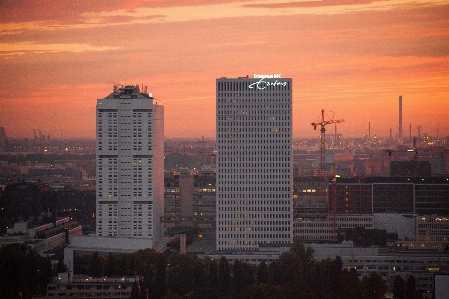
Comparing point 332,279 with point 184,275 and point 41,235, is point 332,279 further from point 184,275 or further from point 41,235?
point 41,235

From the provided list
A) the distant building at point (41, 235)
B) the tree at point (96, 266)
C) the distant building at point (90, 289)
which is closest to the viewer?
the distant building at point (90, 289)

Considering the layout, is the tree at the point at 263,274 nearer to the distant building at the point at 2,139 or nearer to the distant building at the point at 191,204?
the distant building at the point at 191,204

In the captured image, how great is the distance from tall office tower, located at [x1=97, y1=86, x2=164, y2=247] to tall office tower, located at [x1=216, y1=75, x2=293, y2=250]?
6.67m

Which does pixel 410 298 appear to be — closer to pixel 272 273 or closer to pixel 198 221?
pixel 272 273

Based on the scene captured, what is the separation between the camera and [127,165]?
88.5m

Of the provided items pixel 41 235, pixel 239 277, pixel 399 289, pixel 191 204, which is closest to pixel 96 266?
pixel 239 277

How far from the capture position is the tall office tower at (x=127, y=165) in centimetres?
8825

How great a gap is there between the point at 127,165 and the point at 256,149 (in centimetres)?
1088

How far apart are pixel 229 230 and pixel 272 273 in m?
13.5

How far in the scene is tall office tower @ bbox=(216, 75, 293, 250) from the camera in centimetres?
8431

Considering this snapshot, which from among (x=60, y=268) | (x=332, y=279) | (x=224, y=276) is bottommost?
(x=332, y=279)

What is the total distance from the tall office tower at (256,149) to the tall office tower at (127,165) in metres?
6.67

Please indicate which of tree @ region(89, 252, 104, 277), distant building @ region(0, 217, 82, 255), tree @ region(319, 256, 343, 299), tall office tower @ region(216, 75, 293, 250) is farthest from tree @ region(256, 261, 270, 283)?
distant building @ region(0, 217, 82, 255)

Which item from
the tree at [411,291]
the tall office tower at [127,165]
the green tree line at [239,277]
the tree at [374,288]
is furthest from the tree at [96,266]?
the tree at [411,291]
